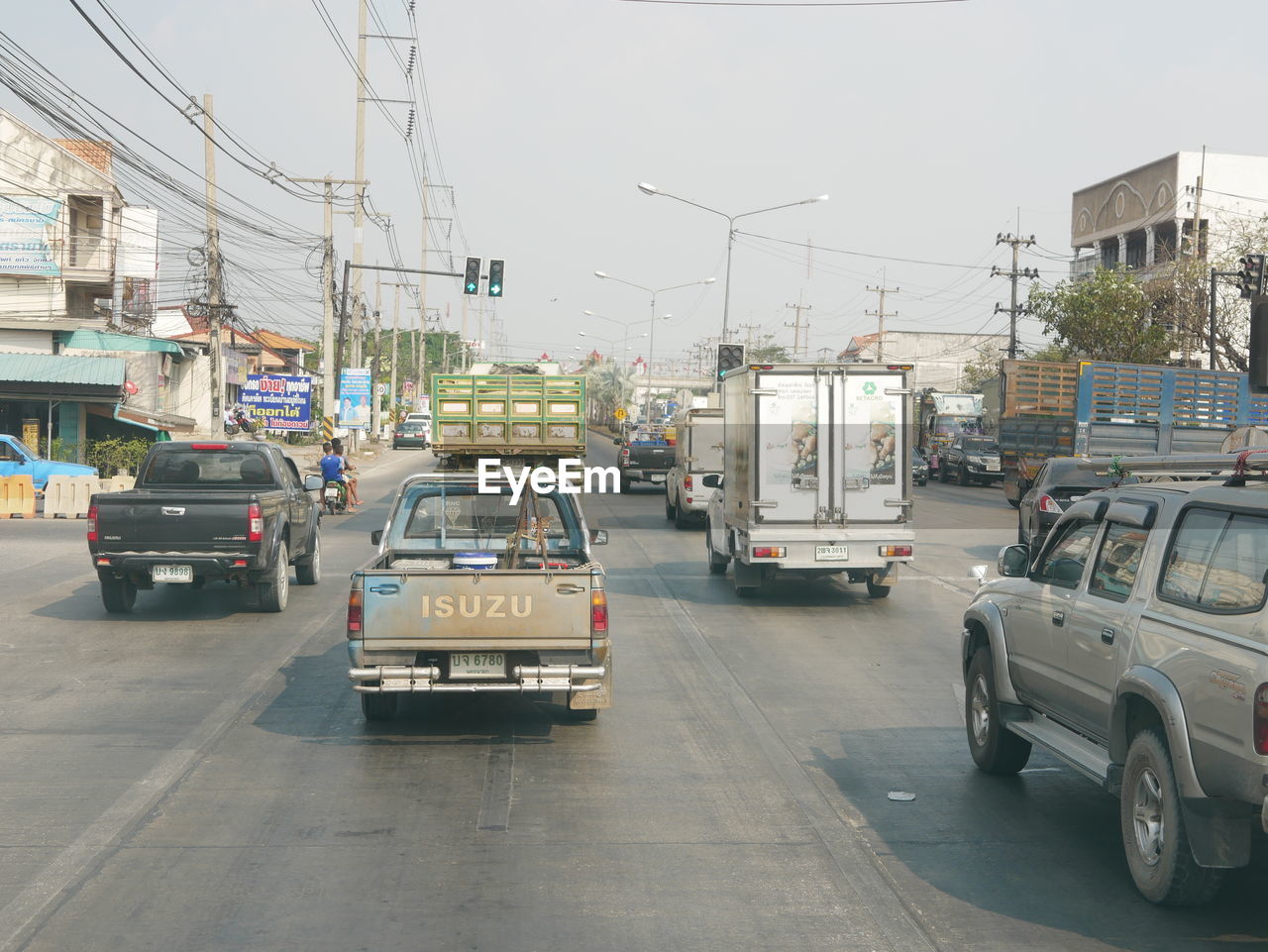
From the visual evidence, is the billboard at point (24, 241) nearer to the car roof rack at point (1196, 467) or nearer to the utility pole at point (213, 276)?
the utility pole at point (213, 276)

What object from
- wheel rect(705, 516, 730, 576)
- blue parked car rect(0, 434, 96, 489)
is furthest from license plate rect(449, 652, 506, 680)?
blue parked car rect(0, 434, 96, 489)

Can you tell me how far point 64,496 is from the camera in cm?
2630

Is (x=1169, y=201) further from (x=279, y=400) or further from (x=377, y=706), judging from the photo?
(x=377, y=706)

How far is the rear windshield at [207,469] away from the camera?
14945 mm

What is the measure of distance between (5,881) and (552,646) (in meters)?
3.49

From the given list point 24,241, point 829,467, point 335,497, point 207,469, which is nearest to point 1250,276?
point 829,467

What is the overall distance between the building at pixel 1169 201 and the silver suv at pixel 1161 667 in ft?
172

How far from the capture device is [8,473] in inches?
1060

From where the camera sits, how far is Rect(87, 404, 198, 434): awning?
3647 centimetres

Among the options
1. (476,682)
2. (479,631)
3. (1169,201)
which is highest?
(1169,201)

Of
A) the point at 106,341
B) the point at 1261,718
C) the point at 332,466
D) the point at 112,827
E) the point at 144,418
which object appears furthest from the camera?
the point at 106,341

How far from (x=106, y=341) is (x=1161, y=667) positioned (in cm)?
3811

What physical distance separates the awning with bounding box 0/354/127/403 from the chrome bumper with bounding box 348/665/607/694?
95.5ft

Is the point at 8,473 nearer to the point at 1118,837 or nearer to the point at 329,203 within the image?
the point at 329,203
